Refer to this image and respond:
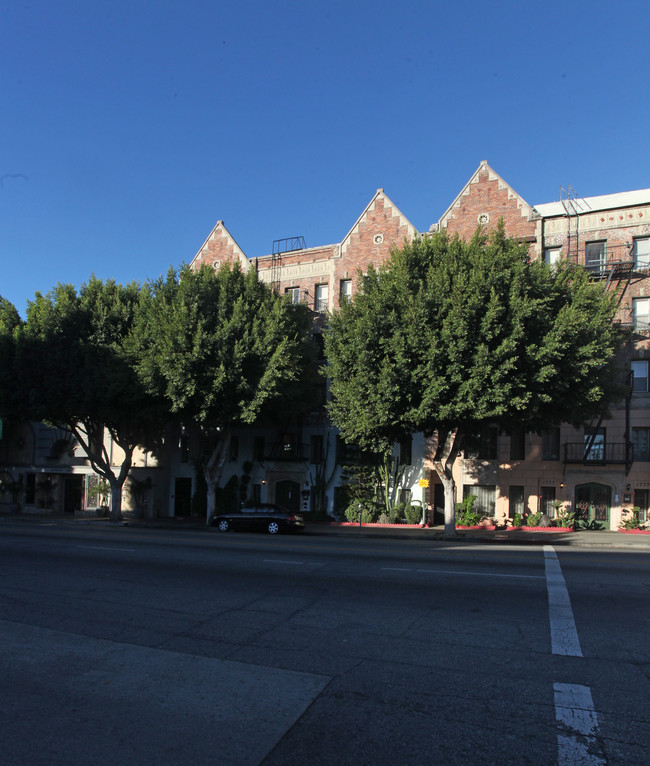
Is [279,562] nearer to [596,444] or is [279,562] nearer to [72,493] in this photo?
[596,444]

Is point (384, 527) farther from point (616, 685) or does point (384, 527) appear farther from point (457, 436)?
point (616, 685)

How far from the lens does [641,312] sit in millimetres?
28656

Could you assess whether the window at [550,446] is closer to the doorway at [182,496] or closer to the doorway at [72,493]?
the doorway at [182,496]

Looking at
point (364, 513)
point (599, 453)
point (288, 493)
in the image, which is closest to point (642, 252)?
point (599, 453)

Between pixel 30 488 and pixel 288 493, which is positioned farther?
pixel 30 488

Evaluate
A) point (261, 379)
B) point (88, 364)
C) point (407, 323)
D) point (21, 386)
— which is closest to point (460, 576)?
point (407, 323)

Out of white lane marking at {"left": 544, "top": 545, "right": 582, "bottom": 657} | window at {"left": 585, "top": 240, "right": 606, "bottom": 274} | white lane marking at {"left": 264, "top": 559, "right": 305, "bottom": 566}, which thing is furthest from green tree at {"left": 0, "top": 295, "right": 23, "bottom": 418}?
window at {"left": 585, "top": 240, "right": 606, "bottom": 274}

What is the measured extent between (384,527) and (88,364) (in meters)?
15.9

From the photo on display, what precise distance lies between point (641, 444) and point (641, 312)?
610 cm

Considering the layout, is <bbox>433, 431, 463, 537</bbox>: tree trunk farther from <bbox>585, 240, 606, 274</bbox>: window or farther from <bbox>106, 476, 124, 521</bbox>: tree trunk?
<bbox>106, 476, 124, 521</bbox>: tree trunk

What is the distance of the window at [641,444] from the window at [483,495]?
21.8ft

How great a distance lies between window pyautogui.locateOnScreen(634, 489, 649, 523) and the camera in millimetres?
28000

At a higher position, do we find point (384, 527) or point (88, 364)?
point (88, 364)

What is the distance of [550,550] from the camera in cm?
1695
